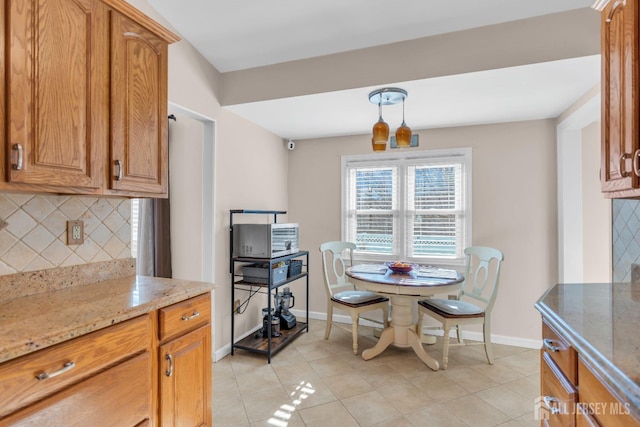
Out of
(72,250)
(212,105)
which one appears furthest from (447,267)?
(72,250)

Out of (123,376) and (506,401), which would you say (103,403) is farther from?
(506,401)

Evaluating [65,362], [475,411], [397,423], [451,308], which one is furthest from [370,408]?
[65,362]

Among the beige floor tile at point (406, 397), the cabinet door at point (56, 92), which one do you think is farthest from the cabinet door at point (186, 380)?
the beige floor tile at point (406, 397)

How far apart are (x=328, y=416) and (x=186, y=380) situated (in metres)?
0.99

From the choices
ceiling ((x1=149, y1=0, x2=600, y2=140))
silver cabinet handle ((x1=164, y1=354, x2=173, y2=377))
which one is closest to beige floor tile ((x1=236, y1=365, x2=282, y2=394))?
silver cabinet handle ((x1=164, y1=354, x2=173, y2=377))

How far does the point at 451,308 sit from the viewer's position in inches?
108

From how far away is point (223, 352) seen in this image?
Result: 289cm

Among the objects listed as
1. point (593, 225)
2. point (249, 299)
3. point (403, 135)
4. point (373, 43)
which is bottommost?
point (249, 299)

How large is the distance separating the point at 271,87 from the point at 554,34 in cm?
200

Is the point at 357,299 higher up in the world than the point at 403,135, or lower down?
lower down

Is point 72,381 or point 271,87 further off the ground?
point 271,87

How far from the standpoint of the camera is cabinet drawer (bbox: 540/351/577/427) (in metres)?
1.08

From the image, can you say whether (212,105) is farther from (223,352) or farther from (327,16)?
(223,352)

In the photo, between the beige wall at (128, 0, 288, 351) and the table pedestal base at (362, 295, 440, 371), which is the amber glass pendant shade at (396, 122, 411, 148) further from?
the beige wall at (128, 0, 288, 351)
